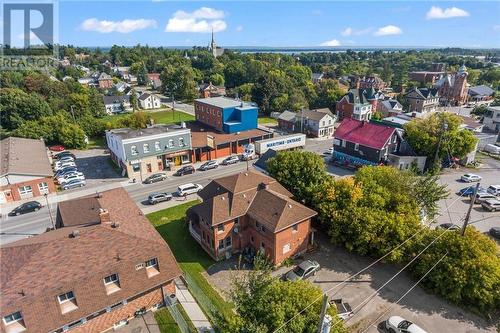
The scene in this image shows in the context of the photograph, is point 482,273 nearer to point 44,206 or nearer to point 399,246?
point 399,246

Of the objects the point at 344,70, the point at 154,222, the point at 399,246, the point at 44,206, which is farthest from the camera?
the point at 344,70

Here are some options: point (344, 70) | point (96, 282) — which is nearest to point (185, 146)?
point (96, 282)

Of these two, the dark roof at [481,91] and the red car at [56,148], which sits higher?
the dark roof at [481,91]

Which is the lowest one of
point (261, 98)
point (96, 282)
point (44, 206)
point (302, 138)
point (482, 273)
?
point (44, 206)

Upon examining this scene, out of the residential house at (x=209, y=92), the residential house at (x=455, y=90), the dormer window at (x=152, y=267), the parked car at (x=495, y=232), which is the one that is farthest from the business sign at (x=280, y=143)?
the residential house at (x=455, y=90)

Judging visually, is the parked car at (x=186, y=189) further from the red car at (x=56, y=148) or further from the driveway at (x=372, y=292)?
the red car at (x=56, y=148)

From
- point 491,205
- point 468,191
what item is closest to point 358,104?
point 468,191

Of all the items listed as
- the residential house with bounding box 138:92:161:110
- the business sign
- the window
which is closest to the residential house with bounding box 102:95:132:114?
the residential house with bounding box 138:92:161:110

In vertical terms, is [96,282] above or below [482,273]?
below
